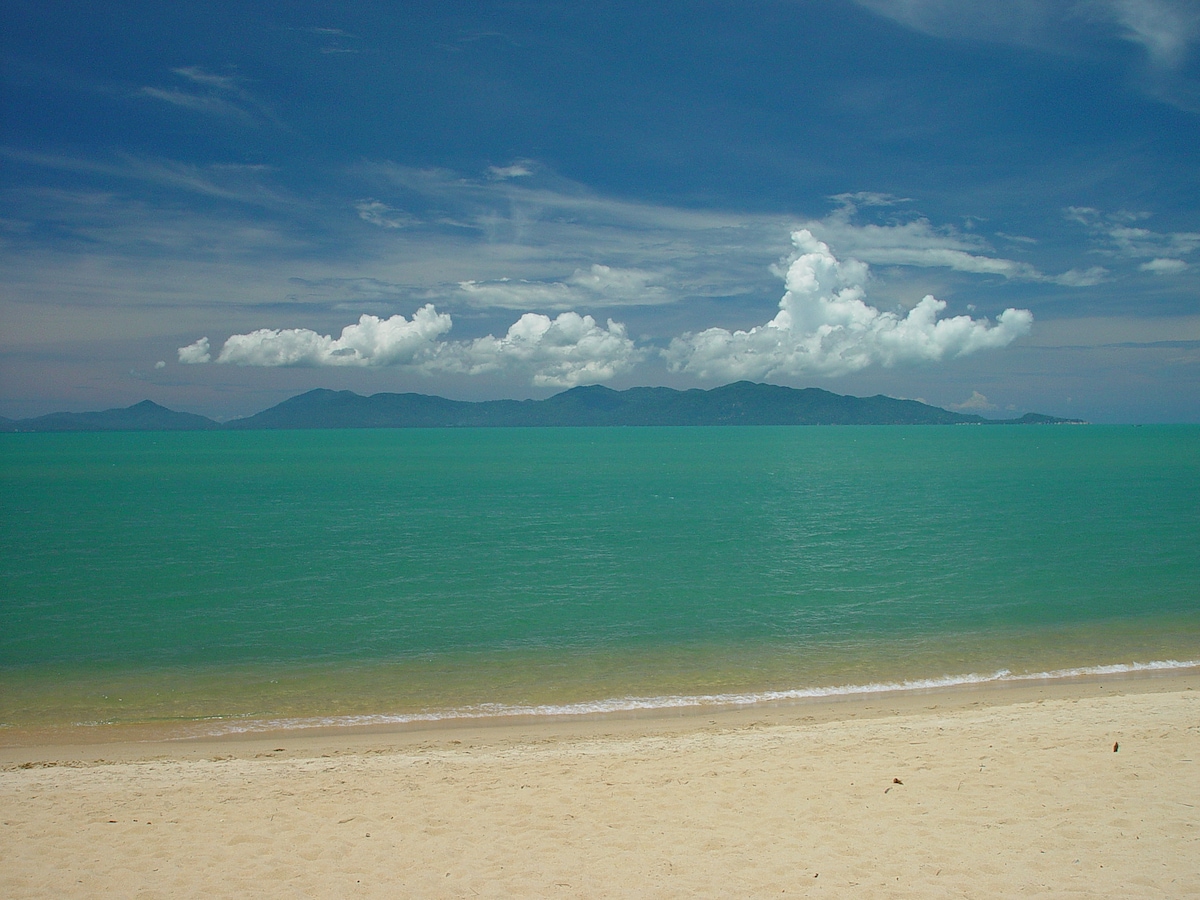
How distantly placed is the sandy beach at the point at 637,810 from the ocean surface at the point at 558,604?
9.41 ft

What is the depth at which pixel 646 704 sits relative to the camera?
15555mm

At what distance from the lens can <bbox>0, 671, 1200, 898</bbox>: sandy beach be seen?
8.17 metres

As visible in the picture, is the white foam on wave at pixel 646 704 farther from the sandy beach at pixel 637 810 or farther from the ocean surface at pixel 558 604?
the sandy beach at pixel 637 810

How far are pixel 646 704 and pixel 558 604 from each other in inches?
372

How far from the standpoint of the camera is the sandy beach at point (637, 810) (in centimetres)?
817

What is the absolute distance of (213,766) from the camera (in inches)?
477

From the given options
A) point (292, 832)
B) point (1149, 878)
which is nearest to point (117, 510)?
point (292, 832)

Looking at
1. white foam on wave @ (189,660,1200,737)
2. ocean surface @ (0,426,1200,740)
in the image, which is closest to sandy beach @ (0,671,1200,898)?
white foam on wave @ (189,660,1200,737)

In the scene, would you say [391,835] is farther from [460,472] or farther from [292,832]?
[460,472]

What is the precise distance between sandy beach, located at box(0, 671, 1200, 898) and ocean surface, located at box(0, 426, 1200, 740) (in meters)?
2.87

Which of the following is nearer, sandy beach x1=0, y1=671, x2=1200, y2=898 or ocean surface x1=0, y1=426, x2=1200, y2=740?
sandy beach x1=0, y1=671, x2=1200, y2=898

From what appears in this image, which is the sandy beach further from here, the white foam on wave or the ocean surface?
the ocean surface

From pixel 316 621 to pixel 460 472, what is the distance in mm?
71495

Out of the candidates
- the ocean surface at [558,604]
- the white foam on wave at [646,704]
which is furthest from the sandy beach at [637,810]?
the ocean surface at [558,604]
